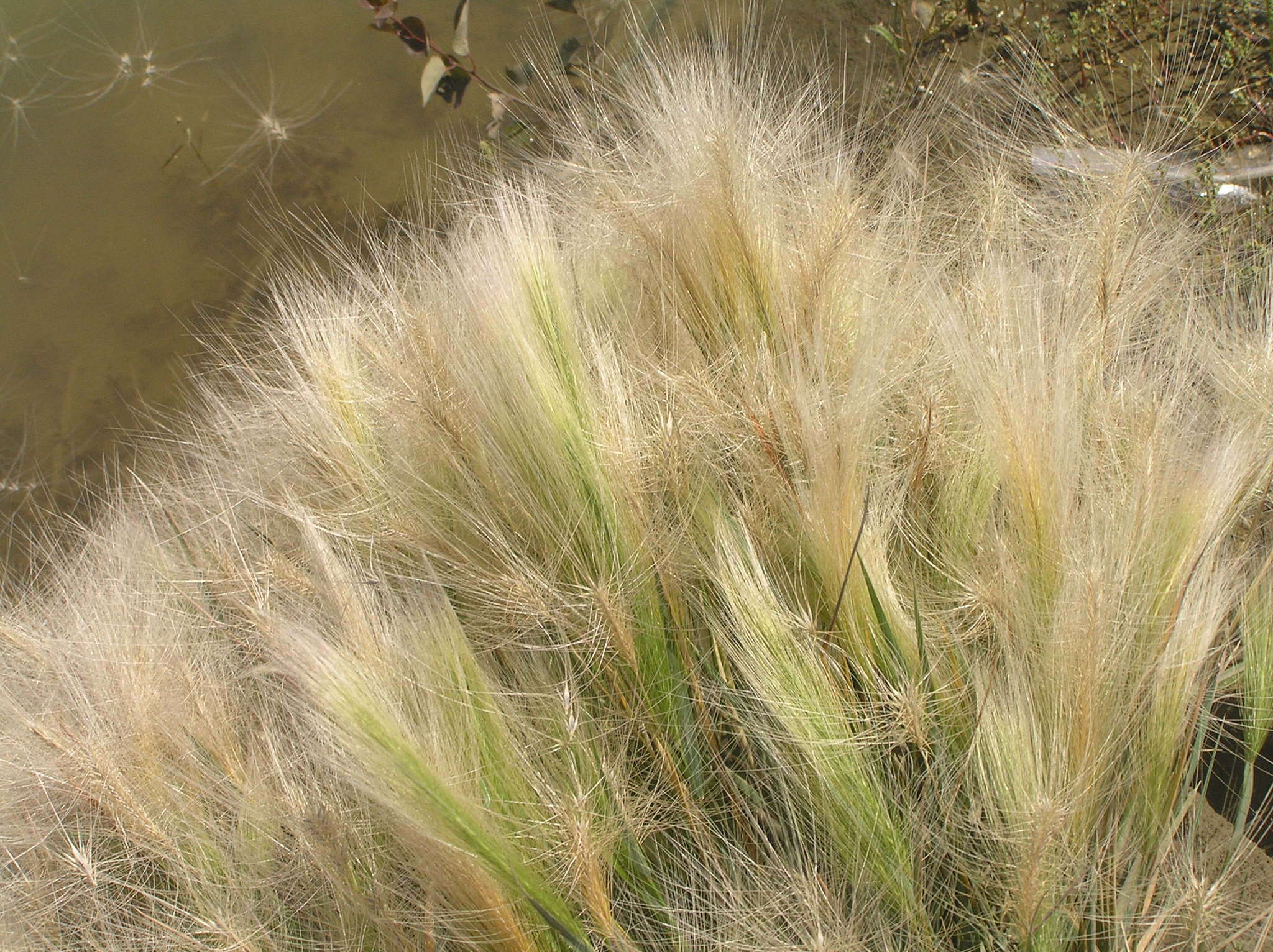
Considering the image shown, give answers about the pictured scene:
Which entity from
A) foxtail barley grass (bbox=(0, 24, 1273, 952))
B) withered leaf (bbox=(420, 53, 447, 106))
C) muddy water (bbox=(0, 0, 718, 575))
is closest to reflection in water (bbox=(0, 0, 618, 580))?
muddy water (bbox=(0, 0, 718, 575))

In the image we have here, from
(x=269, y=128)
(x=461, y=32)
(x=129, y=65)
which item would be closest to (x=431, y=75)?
(x=461, y=32)

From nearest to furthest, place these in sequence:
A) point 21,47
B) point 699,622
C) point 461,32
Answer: point 699,622, point 461,32, point 21,47

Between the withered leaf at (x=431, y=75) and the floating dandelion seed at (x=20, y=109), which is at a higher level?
the floating dandelion seed at (x=20, y=109)

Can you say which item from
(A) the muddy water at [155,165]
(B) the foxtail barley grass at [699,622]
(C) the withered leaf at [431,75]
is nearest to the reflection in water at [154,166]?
(A) the muddy water at [155,165]

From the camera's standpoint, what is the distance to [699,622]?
131cm

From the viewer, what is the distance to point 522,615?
1.24 m

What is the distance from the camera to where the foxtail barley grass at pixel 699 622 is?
1044 mm

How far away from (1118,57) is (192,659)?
6.77ft

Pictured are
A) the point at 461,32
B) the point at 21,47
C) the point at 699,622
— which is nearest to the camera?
the point at 699,622

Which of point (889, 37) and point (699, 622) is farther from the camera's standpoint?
point (889, 37)

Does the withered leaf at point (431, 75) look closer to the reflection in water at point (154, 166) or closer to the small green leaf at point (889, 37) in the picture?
the reflection in water at point (154, 166)

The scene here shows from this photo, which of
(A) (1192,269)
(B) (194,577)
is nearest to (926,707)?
(A) (1192,269)

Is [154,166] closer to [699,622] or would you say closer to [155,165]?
[155,165]

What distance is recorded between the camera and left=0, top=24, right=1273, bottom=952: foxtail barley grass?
1.04 meters
